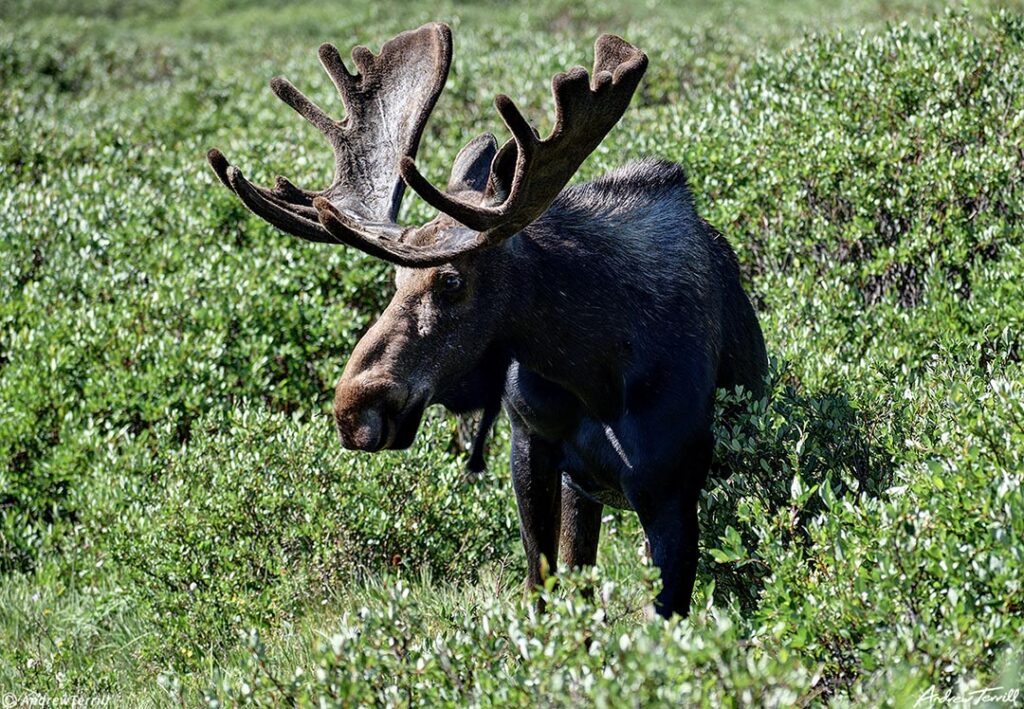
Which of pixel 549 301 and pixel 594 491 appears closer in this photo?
pixel 549 301

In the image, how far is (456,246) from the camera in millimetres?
3965

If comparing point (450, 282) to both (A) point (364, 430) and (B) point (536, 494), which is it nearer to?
(A) point (364, 430)

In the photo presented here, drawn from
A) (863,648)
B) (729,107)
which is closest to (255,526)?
(863,648)

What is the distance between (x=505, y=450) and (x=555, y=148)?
3.16 metres

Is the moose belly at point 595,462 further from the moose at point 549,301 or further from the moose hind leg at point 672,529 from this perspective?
the moose hind leg at point 672,529

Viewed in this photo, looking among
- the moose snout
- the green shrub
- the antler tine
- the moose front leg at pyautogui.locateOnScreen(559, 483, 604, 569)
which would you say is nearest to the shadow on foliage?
the moose front leg at pyautogui.locateOnScreen(559, 483, 604, 569)

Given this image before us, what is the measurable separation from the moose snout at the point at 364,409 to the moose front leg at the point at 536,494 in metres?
0.90

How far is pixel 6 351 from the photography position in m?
7.89

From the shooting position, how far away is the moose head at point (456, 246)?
3803 millimetres

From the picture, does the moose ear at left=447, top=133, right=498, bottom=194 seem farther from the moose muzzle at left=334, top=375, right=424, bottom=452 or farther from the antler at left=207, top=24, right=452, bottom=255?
the moose muzzle at left=334, top=375, right=424, bottom=452

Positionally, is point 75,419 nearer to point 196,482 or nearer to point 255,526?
point 196,482

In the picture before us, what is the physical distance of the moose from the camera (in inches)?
153
